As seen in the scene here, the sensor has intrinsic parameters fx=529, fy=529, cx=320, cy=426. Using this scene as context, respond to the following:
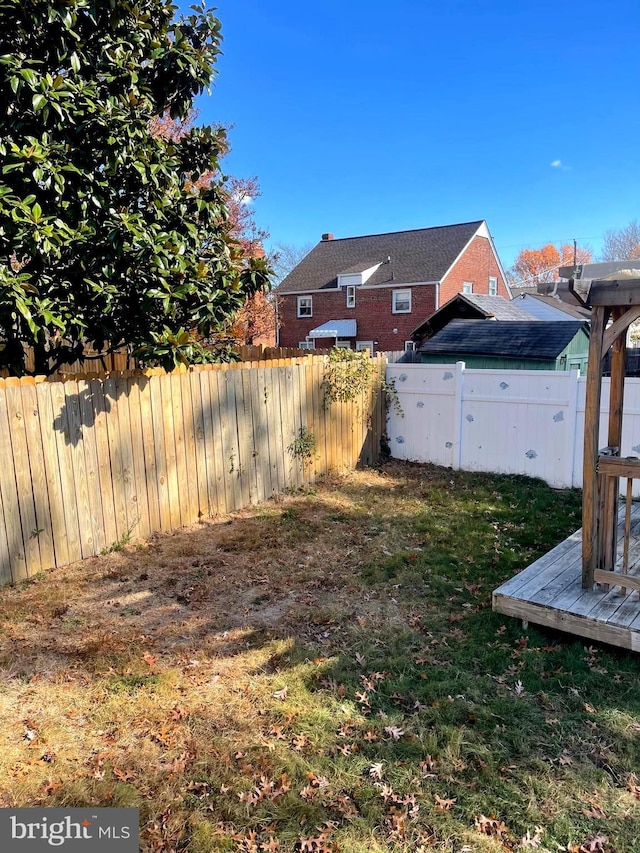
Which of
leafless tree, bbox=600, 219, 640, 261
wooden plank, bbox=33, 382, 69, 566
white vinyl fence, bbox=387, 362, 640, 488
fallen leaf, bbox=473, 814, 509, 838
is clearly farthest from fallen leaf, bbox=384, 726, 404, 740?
leafless tree, bbox=600, 219, 640, 261

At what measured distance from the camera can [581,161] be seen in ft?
103

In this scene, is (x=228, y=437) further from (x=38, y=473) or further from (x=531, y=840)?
(x=531, y=840)

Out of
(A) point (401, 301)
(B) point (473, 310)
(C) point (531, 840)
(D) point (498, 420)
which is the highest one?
(A) point (401, 301)

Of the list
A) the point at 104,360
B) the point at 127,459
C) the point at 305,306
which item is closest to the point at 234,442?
the point at 127,459

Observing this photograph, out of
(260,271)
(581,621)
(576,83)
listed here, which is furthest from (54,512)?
(576,83)

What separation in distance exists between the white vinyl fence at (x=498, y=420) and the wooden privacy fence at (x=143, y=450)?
1.48 meters

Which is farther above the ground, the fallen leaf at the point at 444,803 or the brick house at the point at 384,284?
the brick house at the point at 384,284

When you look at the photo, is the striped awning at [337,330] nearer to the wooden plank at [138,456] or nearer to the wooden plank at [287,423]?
the wooden plank at [287,423]

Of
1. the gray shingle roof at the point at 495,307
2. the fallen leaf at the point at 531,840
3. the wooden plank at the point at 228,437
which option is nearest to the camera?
the fallen leaf at the point at 531,840

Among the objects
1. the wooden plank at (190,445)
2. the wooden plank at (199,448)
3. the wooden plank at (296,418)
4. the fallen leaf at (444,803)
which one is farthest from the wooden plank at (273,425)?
the fallen leaf at (444,803)

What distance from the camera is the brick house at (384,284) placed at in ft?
81.2

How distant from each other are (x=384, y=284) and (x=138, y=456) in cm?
2218

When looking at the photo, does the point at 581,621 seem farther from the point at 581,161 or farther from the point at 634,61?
the point at 581,161

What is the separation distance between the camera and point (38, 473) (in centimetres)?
426
